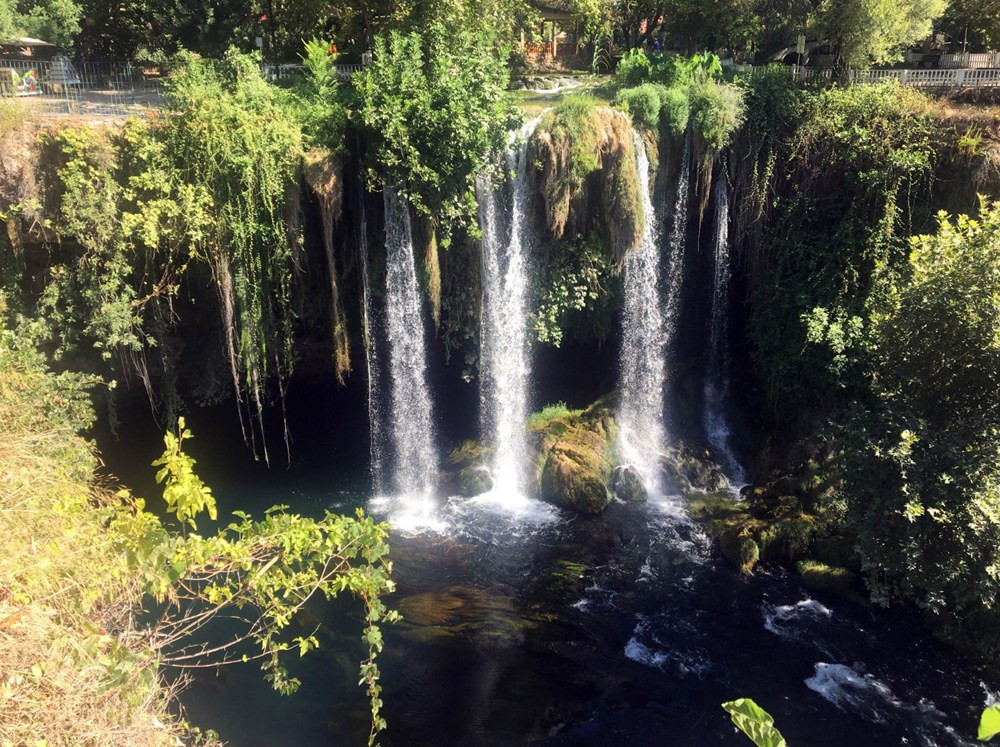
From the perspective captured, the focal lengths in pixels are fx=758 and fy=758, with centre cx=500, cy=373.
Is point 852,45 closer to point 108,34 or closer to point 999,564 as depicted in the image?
point 999,564

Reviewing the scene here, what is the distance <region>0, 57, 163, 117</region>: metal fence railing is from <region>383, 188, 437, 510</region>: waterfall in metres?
5.31

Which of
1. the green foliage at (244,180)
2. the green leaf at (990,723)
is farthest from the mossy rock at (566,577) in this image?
the green leaf at (990,723)

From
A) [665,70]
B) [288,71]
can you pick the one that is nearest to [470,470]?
[665,70]

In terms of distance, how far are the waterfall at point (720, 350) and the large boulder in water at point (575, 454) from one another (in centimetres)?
256

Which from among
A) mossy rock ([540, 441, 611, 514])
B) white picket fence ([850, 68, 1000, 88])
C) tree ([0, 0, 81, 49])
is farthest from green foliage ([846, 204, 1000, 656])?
tree ([0, 0, 81, 49])

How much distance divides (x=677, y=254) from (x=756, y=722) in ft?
51.3

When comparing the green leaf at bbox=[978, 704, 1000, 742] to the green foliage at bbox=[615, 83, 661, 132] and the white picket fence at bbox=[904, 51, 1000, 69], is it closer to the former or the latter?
the green foliage at bbox=[615, 83, 661, 132]

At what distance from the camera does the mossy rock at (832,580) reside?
518 inches

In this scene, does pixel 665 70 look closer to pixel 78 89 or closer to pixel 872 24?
pixel 872 24

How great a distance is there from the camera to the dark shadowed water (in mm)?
10383

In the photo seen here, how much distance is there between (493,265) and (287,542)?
1106cm

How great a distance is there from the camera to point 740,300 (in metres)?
18.2

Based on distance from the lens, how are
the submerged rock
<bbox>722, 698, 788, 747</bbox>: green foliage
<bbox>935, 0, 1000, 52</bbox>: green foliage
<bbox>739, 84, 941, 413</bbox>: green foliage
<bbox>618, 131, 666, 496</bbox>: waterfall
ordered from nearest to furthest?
<bbox>722, 698, 788, 747</bbox>: green foliage
the submerged rock
<bbox>739, 84, 941, 413</bbox>: green foliage
<bbox>618, 131, 666, 496</bbox>: waterfall
<bbox>935, 0, 1000, 52</bbox>: green foliage

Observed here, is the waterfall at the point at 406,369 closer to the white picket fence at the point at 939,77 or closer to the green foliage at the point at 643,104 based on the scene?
the green foliage at the point at 643,104
